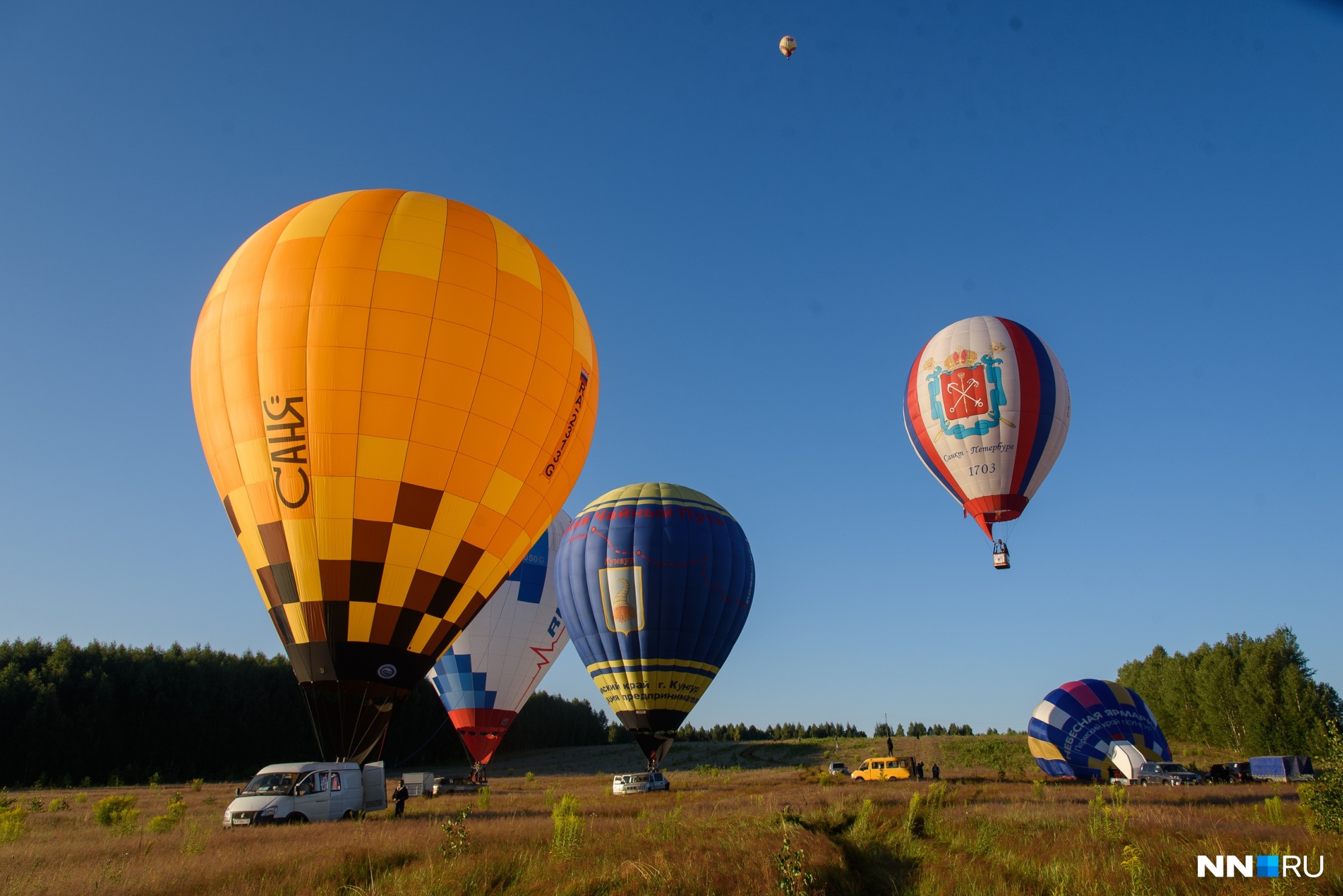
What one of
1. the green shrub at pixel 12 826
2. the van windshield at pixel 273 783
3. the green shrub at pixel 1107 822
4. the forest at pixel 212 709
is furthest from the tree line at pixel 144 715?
the green shrub at pixel 1107 822

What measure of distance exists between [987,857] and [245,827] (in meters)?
10.8

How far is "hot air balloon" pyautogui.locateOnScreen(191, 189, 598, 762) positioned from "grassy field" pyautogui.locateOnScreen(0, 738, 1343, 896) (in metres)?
2.96

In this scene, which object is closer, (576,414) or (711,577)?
(576,414)

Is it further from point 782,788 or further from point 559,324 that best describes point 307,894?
point 782,788

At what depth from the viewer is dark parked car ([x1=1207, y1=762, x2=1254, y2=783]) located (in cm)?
2569

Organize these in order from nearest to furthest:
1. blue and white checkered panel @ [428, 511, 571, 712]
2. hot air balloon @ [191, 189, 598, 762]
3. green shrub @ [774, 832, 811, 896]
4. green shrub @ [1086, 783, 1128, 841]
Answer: green shrub @ [774, 832, 811, 896] → green shrub @ [1086, 783, 1128, 841] → hot air balloon @ [191, 189, 598, 762] → blue and white checkered panel @ [428, 511, 571, 712]

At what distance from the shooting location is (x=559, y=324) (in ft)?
48.4

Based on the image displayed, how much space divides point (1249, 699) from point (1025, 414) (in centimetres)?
4006

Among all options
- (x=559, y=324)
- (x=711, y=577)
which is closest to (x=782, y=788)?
(x=711, y=577)

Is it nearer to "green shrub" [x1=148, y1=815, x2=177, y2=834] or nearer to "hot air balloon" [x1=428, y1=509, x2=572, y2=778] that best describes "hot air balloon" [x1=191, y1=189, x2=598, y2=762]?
"green shrub" [x1=148, y1=815, x2=177, y2=834]

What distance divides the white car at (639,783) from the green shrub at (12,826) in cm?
1406

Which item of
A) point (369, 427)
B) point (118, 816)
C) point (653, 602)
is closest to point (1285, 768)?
point (653, 602)

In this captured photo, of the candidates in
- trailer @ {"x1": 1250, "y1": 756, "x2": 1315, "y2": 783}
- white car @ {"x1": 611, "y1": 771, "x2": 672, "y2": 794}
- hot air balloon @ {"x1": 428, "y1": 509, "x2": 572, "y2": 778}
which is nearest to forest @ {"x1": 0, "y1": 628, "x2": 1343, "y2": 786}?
trailer @ {"x1": 1250, "y1": 756, "x2": 1315, "y2": 783}

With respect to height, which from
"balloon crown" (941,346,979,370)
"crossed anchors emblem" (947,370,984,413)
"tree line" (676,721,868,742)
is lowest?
"tree line" (676,721,868,742)
